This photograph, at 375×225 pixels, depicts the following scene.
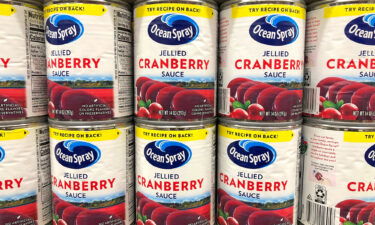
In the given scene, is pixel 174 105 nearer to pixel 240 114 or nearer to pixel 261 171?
pixel 240 114

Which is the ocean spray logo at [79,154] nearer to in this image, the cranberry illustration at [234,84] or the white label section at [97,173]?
the white label section at [97,173]

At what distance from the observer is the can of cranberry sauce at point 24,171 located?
40.9 inches

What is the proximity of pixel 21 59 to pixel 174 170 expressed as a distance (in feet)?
2.10

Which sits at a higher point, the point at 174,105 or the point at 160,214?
the point at 174,105

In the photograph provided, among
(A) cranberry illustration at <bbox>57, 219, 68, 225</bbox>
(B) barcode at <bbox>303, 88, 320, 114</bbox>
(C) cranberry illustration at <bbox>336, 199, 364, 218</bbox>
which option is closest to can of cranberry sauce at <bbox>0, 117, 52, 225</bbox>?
(A) cranberry illustration at <bbox>57, 219, 68, 225</bbox>

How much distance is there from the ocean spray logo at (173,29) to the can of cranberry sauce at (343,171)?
0.54 m

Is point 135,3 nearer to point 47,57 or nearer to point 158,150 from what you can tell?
point 47,57

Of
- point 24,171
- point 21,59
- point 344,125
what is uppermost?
point 21,59

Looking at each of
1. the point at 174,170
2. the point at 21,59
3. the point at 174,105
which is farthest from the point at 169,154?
the point at 21,59

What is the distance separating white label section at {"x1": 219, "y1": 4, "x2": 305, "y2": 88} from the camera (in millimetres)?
→ 979

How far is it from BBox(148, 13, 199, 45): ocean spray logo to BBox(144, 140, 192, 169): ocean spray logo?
332mm

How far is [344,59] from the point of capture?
991mm

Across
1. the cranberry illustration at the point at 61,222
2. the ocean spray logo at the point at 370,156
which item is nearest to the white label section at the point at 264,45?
the ocean spray logo at the point at 370,156

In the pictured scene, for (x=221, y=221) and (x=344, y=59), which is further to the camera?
(x=221, y=221)
